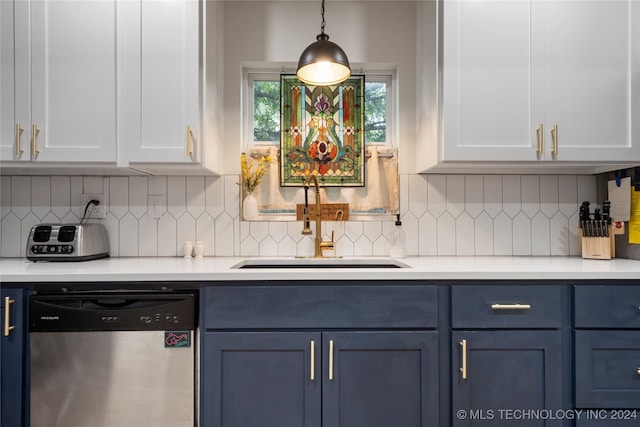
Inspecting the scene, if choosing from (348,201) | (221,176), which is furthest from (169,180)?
(348,201)

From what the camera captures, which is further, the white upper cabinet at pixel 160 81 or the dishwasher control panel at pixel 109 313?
the white upper cabinet at pixel 160 81

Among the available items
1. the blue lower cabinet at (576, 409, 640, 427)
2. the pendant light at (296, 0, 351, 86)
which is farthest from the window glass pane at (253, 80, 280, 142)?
the blue lower cabinet at (576, 409, 640, 427)

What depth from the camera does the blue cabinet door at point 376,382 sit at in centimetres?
145

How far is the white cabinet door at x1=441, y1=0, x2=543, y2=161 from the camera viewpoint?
1.74 meters

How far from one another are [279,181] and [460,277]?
3.64 feet

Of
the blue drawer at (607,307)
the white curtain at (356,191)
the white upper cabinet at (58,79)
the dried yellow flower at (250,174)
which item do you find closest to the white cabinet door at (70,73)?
the white upper cabinet at (58,79)

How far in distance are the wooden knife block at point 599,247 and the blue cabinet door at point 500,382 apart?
0.74 metres

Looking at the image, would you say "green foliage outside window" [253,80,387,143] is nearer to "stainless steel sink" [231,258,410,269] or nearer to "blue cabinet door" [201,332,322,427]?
"stainless steel sink" [231,258,410,269]

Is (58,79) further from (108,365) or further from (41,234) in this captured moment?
(108,365)

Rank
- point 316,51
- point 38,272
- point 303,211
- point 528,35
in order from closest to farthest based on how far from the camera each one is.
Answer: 1. point 38,272
2. point 316,51
3. point 528,35
4. point 303,211

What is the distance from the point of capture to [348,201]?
216 centimetres

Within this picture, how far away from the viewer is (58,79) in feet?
5.60

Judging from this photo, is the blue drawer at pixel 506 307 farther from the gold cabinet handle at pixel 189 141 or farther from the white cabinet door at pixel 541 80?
the gold cabinet handle at pixel 189 141

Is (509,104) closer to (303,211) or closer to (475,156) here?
(475,156)
